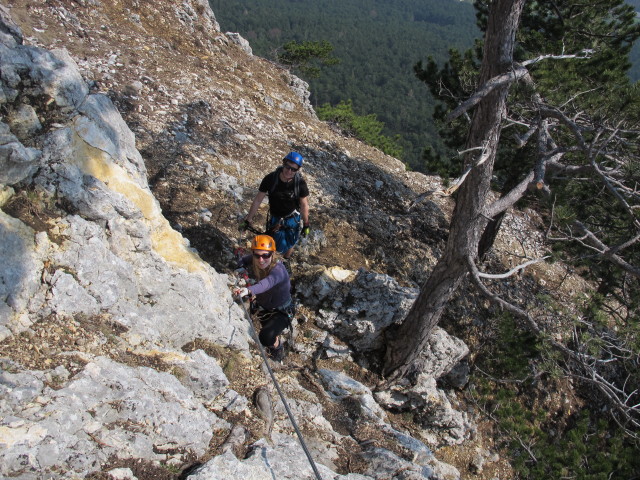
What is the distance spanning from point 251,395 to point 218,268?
7.99 feet

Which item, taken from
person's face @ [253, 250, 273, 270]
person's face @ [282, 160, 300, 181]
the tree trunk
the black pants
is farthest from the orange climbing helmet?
the tree trunk

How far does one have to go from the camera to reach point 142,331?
378 centimetres

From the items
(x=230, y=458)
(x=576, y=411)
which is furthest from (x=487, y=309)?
(x=230, y=458)

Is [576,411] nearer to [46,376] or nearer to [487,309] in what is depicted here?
[487,309]

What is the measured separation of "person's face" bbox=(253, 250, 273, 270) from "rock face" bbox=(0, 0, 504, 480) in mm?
552

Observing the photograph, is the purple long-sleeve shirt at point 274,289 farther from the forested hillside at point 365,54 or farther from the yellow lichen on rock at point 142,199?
the forested hillside at point 365,54

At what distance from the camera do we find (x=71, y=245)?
11.9 feet

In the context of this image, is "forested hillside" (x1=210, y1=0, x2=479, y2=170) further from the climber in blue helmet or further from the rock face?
the climber in blue helmet

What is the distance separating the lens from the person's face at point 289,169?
5.30 m

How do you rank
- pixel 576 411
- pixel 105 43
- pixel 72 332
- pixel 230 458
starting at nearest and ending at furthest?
1. pixel 230 458
2. pixel 72 332
3. pixel 576 411
4. pixel 105 43

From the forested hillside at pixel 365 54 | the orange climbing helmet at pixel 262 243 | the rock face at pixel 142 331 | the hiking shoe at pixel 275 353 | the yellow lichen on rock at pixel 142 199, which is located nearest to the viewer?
the rock face at pixel 142 331

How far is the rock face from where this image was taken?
2.85m

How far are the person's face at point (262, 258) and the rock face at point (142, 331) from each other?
552mm

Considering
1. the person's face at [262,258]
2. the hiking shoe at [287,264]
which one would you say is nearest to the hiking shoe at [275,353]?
the person's face at [262,258]
